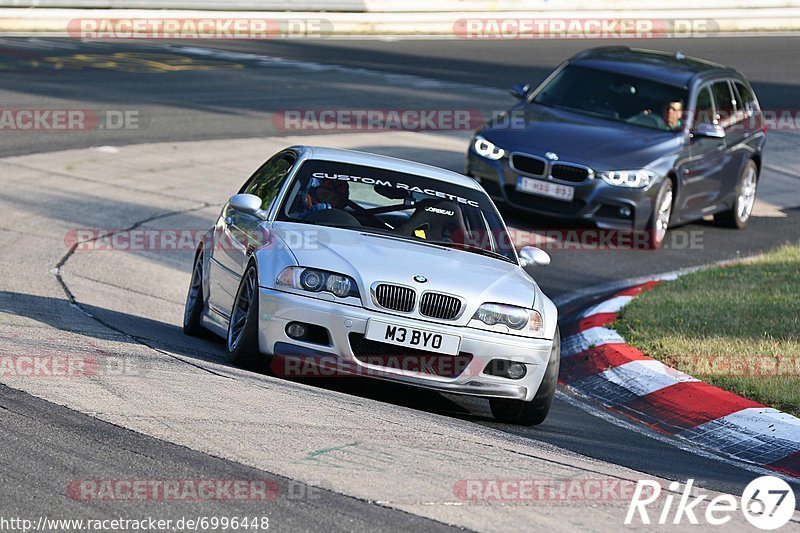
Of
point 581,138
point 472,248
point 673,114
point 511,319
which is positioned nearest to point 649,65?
point 673,114

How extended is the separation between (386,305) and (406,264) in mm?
346

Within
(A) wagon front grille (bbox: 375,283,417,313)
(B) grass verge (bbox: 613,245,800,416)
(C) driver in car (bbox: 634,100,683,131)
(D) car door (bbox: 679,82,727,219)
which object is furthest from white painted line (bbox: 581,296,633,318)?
(C) driver in car (bbox: 634,100,683,131)

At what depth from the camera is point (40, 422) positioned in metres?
6.08

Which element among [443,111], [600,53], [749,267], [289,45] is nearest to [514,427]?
[749,267]

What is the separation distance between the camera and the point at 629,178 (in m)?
14.4

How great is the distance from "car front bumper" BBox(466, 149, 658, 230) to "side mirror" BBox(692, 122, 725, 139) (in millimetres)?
1059

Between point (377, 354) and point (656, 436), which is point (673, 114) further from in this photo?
point (377, 354)

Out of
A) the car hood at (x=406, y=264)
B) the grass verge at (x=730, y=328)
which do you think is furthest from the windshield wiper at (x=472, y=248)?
the grass verge at (x=730, y=328)

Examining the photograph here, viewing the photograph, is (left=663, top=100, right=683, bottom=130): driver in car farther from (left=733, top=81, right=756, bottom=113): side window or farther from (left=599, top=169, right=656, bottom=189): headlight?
(left=733, top=81, right=756, bottom=113): side window

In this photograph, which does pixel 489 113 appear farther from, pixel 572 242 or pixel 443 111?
pixel 572 242

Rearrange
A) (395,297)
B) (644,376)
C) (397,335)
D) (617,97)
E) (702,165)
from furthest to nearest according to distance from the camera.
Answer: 1. (617,97)
2. (702,165)
3. (644,376)
4. (395,297)
5. (397,335)

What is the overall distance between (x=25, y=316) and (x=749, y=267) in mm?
7292

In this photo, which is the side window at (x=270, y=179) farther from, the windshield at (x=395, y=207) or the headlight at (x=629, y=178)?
the headlight at (x=629, y=178)

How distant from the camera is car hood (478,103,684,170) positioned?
14.5m
